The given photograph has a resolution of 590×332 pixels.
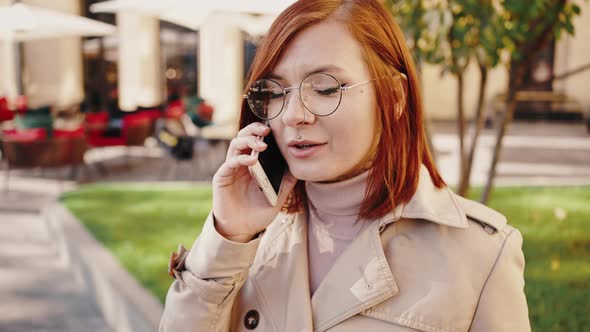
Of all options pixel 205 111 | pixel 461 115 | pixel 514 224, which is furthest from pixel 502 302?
pixel 205 111

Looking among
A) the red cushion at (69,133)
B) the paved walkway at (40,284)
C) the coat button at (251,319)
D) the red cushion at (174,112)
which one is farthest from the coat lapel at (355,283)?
the red cushion at (174,112)

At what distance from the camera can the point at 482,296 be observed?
1.38 m

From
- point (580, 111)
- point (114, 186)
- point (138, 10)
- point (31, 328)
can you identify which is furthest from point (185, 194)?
point (580, 111)

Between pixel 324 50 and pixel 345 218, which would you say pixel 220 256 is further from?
pixel 324 50

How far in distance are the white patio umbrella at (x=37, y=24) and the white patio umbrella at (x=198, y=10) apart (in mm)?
1458

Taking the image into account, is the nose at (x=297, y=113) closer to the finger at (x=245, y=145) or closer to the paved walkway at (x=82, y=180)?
the finger at (x=245, y=145)

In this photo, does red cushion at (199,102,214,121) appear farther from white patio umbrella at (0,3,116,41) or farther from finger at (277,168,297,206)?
finger at (277,168,297,206)

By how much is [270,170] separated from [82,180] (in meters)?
9.45

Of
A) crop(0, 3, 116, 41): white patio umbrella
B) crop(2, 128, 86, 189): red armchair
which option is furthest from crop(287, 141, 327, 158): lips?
crop(0, 3, 116, 41): white patio umbrella

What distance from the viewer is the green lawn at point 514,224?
12.4 feet

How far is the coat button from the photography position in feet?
5.21

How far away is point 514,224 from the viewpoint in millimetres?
5473

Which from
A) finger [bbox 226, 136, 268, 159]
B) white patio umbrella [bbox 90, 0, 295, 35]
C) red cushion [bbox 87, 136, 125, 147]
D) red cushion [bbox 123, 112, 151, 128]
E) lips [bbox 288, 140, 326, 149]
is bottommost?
red cushion [bbox 87, 136, 125, 147]

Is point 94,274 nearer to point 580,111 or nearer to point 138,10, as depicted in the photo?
point 138,10
